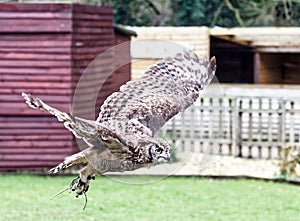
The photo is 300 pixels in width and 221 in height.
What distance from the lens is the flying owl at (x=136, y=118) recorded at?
3.30 meters

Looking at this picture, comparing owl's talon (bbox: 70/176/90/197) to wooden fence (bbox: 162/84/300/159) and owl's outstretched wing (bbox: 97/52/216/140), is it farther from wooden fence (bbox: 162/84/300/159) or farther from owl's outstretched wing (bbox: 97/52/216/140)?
wooden fence (bbox: 162/84/300/159)

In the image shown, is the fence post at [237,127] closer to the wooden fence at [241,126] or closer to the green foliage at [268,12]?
the wooden fence at [241,126]

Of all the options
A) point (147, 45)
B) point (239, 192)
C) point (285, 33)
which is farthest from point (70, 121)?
point (285, 33)

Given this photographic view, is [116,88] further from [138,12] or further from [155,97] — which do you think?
[155,97]

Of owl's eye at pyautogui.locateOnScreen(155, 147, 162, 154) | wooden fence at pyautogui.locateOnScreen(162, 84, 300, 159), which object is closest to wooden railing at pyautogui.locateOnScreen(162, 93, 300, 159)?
wooden fence at pyautogui.locateOnScreen(162, 84, 300, 159)

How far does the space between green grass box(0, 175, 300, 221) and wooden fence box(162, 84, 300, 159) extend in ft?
7.43

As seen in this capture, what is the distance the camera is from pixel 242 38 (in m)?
18.3

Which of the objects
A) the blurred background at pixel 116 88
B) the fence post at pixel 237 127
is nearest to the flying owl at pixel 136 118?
the blurred background at pixel 116 88

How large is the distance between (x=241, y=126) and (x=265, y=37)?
333 cm

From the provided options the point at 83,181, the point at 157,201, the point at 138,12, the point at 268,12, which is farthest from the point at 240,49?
the point at 83,181

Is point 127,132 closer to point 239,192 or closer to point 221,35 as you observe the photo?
point 239,192

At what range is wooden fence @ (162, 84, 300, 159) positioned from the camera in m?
15.1

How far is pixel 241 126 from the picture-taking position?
50.9 ft

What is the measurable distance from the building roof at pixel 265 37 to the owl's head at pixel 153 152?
14.3m
